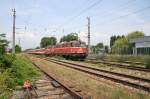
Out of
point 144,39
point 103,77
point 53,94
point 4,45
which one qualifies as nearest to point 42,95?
point 53,94

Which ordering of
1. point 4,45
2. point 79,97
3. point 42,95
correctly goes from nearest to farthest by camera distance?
1. point 79,97
2. point 42,95
3. point 4,45

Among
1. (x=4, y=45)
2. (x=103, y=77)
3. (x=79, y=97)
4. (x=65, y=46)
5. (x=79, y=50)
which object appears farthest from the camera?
(x=65, y=46)

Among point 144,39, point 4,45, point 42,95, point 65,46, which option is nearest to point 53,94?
point 42,95

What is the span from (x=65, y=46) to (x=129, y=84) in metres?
24.3

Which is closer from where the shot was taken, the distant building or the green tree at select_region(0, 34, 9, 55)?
the green tree at select_region(0, 34, 9, 55)

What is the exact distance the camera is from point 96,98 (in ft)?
25.0

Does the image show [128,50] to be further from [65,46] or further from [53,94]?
[53,94]

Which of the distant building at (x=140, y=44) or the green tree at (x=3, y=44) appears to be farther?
the distant building at (x=140, y=44)

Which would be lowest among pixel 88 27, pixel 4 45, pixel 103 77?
pixel 103 77

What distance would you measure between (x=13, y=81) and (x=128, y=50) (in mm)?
44748

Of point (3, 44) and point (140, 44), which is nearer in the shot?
point (3, 44)

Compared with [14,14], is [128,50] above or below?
below

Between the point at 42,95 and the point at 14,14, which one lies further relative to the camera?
the point at 14,14

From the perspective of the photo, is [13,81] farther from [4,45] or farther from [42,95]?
[4,45]
